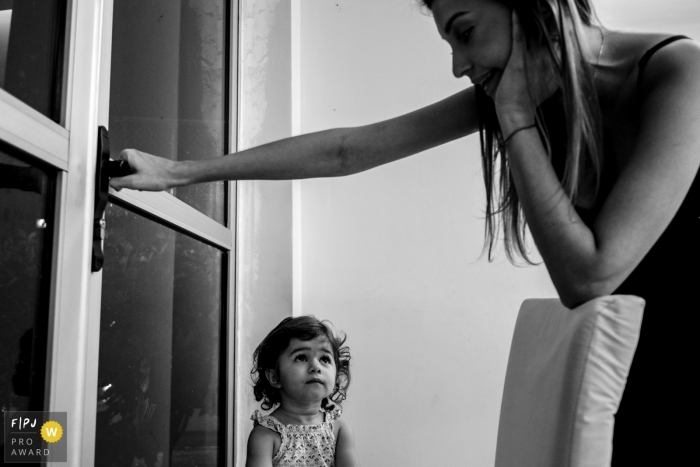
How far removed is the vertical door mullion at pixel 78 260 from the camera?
855 millimetres

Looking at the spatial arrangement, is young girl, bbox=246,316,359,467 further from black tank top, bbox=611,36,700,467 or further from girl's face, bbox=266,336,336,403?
black tank top, bbox=611,36,700,467

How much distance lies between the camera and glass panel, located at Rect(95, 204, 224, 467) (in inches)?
41.1

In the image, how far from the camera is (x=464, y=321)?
2.08 meters

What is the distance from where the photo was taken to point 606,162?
0.93 metres

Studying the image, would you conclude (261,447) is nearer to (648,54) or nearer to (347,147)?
(347,147)

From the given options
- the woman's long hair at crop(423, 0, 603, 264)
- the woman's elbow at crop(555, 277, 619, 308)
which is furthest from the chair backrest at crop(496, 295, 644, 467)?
the woman's long hair at crop(423, 0, 603, 264)

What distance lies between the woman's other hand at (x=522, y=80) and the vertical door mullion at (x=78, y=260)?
0.60m

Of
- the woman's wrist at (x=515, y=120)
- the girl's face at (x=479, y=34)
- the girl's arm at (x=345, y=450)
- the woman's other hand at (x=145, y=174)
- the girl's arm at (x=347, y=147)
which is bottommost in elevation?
the girl's arm at (x=345, y=450)

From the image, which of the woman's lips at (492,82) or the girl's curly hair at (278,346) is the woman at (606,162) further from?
the girl's curly hair at (278,346)

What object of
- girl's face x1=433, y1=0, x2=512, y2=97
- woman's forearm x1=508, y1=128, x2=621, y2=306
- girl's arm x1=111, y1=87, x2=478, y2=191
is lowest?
woman's forearm x1=508, y1=128, x2=621, y2=306

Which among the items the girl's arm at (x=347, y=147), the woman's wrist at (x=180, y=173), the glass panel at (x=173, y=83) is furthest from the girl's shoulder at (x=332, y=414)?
the woman's wrist at (x=180, y=173)

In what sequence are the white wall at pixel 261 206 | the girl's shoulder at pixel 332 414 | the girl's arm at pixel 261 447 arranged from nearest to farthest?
the girl's arm at pixel 261 447 < the girl's shoulder at pixel 332 414 < the white wall at pixel 261 206

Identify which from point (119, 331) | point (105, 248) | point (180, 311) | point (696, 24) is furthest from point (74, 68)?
point (696, 24)

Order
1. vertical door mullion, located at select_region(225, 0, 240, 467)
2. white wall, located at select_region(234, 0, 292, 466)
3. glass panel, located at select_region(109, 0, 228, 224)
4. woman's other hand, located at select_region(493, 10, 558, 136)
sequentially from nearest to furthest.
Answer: woman's other hand, located at select_region(493, 10, 558, 136)
glass panel, located at select_region(109, 0, 228, 224)
vertical door mullion, located at select_region(225, 0, 240, 467)
white wall, located at select_region(234, 0, 292, 466)
